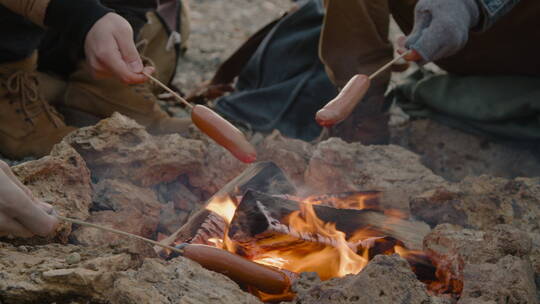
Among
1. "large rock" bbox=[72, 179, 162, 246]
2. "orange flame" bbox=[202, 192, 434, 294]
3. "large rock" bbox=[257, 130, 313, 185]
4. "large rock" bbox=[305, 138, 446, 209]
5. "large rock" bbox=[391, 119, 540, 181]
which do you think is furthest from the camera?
"large rock" bbox=[391, 119, 540, 181]

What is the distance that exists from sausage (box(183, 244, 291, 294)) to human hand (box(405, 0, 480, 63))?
4.20 ft

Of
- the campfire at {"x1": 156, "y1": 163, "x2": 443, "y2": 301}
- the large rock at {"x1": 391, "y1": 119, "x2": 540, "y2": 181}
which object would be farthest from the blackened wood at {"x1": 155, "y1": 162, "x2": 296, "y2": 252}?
the large rock at {"x1": 391, "y1": 119, "x2": 540, "y2": 181}

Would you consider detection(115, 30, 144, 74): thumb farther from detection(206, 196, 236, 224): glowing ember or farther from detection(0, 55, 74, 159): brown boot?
detection(0, 55, 74, 159): brown boot

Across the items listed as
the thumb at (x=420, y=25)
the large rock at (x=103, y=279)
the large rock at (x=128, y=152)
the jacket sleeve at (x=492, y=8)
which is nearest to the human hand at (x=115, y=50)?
the large rock at (x=128, y=152)

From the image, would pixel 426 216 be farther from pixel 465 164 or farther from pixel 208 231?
pixel 465 164

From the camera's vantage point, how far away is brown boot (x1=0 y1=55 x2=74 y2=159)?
3000mm

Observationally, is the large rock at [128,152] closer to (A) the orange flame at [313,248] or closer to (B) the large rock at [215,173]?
(B) the large rock at [215,173]

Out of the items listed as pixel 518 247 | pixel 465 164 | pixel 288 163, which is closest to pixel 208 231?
pixel 288 163

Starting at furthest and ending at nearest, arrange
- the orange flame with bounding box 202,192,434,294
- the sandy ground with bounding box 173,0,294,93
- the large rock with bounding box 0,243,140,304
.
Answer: the sandy ground with bounding box 173,0,294,93, the orange flame with bounding box 202,192,434,294, the large rock with bounding box 0,243,140,304

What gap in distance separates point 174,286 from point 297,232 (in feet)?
1.94

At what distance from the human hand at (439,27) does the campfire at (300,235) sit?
743 mm

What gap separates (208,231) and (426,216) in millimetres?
937

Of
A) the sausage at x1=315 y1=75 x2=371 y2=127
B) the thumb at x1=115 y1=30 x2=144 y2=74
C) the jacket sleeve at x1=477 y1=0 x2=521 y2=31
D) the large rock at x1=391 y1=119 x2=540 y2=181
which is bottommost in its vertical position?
the large rock at x1=391 y1=119 x2=540 y2=181

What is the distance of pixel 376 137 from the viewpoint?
140 inches
